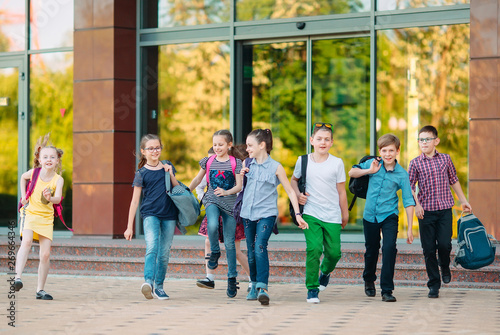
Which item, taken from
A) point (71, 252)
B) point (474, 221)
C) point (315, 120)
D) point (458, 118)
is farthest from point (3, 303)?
point (458, 118)

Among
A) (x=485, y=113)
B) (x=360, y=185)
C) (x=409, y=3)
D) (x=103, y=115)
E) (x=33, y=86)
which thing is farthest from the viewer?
(x=33, y=86)

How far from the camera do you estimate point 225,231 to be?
8.31 meters

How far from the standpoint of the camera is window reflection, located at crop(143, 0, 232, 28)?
42.4 ft

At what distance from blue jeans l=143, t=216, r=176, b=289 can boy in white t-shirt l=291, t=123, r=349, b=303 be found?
141 centimetres

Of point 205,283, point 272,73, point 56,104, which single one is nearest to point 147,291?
point 205,283

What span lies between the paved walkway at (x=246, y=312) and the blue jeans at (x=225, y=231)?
14.6 inches

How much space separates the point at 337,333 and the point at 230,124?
273 inches

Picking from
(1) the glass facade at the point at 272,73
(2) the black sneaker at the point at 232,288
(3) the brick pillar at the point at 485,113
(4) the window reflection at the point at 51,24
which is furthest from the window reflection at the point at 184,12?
(2) the black sneaker at the point at 232,288

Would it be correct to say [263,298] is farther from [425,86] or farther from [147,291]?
[425,86]

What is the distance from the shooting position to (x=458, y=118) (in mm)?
11461

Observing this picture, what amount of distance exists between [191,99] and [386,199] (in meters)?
5.72

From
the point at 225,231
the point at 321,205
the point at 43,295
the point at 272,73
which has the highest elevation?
the point at 272,73

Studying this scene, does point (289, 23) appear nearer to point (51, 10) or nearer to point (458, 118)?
point (458, 118)

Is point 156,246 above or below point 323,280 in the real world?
above
